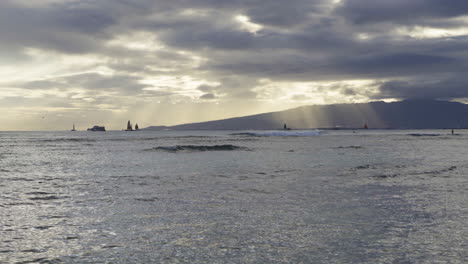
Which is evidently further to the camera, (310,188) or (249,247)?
(310,188)

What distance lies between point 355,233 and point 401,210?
125 inches

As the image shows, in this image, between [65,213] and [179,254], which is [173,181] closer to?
[65,213]

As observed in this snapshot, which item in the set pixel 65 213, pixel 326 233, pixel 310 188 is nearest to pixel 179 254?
pixel 326 233

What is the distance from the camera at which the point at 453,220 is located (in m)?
9.30

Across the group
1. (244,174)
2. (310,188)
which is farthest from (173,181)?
(310,188)

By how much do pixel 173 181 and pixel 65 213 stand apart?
7.31 metres

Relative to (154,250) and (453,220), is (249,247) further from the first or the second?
(453,220)

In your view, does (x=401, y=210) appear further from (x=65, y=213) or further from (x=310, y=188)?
(x=65, y=213)

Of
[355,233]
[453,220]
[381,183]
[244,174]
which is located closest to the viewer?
[355,233]

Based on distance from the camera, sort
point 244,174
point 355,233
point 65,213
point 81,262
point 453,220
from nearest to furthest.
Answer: point 81,262 < point 355,233 < point 453,220 < point 65,213 < point 244,174

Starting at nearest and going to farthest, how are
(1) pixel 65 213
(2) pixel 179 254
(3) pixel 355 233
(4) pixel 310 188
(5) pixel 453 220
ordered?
(2) pixel 179 254, (3) pixel 355 233, (5) pixel 453 220, (1) pixel 65 213, (4) pixel 310 188

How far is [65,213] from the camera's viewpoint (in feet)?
33.9

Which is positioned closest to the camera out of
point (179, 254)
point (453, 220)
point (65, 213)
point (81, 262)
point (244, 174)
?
point (81, 262)

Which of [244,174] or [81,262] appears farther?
[244,174]
